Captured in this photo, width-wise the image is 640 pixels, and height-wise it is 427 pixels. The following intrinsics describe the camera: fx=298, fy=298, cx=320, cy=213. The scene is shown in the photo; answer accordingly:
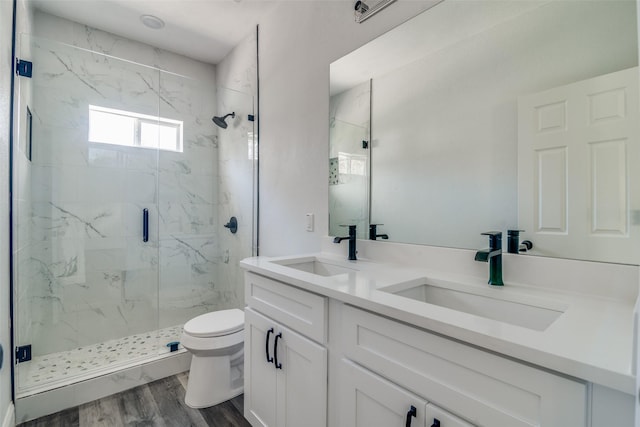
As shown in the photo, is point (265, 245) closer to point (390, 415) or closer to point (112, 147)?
point (112, 147)

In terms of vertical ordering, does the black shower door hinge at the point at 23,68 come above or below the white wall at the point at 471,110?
above

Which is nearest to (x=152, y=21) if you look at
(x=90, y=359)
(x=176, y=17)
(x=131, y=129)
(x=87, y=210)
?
(x=176, y=17)

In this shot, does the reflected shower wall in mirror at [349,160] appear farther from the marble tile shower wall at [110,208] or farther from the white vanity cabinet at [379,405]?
Result: the marble tile shower wall at [110,208]

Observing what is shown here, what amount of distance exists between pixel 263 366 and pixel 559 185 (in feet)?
4.54

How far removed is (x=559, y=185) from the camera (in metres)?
0.99

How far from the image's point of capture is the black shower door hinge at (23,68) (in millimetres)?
1777

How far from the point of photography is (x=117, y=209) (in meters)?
2.49

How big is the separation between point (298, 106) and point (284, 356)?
1546 millimetres

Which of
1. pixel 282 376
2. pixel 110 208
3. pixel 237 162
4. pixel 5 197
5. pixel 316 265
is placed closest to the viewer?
pixel 282 376

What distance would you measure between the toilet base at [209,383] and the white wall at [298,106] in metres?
0.82

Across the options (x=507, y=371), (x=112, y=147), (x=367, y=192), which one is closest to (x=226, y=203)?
(x=112, y=147)

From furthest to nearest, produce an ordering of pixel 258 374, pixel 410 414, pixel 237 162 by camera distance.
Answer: pixel 237 162 < pixel 258 374 < pixel 410 414

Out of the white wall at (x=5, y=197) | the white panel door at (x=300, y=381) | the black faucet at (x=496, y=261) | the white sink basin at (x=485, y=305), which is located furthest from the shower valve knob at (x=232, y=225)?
the black faucet at (x=496, y=261)

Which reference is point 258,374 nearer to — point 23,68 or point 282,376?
point 282,376
